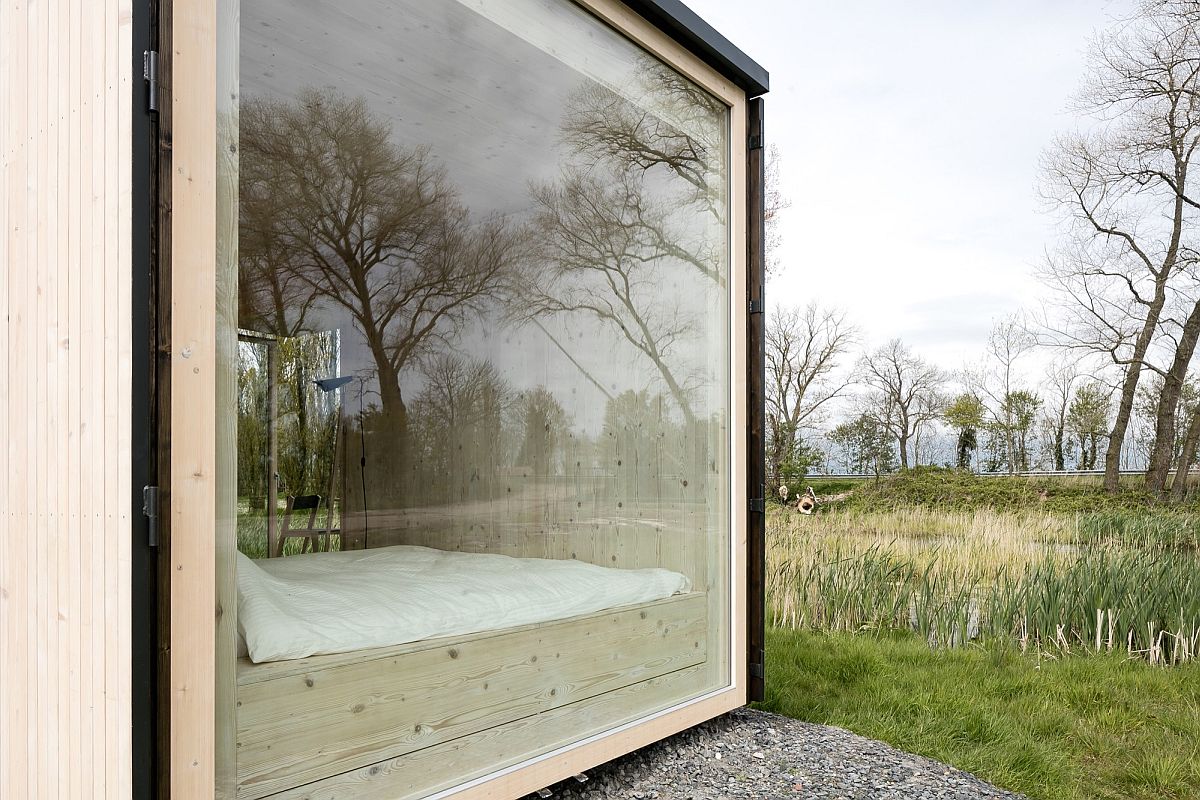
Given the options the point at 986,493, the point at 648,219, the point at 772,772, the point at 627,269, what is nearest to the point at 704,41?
the point at 648,219

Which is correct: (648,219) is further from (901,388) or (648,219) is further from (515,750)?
(901,388)

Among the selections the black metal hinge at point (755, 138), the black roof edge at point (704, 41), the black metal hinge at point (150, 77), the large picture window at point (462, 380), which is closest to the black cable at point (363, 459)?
the large picture window at point (462, 380)

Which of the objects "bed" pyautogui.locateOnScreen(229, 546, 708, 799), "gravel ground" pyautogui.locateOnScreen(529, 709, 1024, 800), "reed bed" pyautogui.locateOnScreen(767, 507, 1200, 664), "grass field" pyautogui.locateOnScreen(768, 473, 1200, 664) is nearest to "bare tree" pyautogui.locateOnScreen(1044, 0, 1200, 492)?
"grass field" pyautogui.locateOnScreen(768, 473, 1200, 664)

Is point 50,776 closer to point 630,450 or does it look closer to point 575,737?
point 575,737

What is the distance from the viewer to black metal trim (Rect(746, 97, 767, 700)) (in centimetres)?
Answer: 353

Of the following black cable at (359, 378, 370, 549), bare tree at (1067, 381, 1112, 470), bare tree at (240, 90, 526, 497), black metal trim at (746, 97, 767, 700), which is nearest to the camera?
black metal trim at (746, 97, 767, 700)

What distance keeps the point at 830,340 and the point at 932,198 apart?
2.45 meters

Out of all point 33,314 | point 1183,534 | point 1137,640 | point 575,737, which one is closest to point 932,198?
point 1183,534

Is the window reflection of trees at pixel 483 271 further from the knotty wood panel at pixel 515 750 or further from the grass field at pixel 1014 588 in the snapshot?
the grass field at pixel 1014 588

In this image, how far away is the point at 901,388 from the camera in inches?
496

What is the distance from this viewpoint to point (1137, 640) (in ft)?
14.6

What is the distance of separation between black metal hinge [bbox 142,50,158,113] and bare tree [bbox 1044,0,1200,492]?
11816 mm

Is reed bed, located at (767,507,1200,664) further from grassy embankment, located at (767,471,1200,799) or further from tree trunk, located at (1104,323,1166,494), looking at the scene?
tree trunk, located at (1104,323,1166,494)

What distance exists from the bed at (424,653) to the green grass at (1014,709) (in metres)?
0.94
